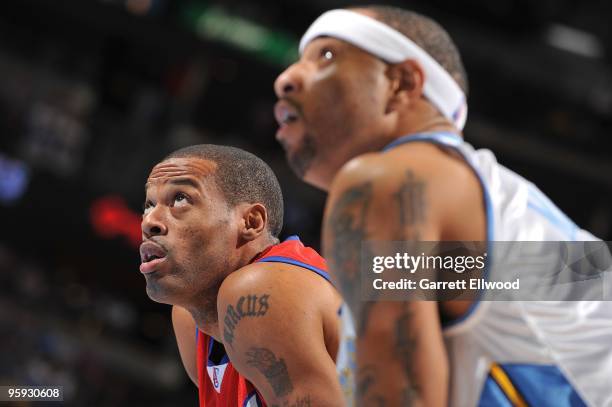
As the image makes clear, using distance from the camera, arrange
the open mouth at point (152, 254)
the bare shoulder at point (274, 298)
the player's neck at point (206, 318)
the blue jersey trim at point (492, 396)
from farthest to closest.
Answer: the player's neck at point (206, 318), the open mouth at point (152, 254), the bare shoulder at point (274, 298), the blue jersey trim at point (492, 396)

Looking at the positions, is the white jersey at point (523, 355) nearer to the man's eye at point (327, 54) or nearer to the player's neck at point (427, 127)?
the player's neck at point (427, 127)

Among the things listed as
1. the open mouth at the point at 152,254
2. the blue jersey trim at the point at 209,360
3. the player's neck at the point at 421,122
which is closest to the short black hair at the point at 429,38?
the player's neck at the point at 421,122

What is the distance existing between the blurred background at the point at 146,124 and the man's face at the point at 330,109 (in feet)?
33.6

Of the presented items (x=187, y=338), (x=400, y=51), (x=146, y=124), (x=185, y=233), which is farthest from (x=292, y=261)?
(x=146, y=124)

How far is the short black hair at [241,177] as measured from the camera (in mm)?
2824

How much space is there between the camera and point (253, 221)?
2.88m

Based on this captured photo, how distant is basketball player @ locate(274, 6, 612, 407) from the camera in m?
1.63

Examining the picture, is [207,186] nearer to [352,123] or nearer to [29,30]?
[352,123]

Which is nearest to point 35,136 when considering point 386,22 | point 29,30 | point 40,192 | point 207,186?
point 40,192

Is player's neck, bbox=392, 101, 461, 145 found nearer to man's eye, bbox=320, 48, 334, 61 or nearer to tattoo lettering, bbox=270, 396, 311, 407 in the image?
man's eye, bbox=320, 48, 334, 61

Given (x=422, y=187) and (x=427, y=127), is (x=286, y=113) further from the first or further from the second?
(x=422, y=187)

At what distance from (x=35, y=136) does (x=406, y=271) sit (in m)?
11.7

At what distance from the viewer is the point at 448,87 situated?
6.47ft

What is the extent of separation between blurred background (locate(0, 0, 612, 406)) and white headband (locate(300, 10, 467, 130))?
10.2 meters
